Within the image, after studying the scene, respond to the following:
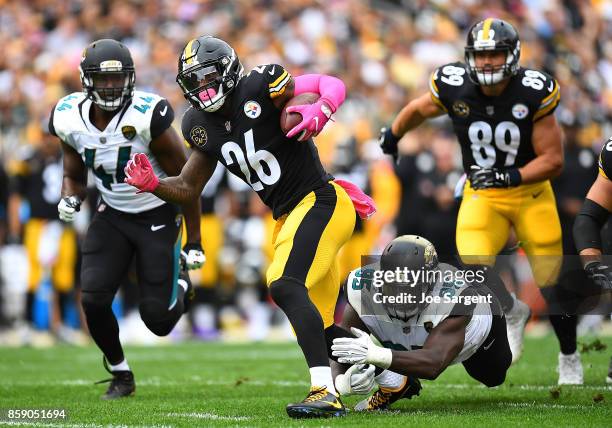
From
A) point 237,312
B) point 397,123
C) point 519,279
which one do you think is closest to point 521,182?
point 397,123

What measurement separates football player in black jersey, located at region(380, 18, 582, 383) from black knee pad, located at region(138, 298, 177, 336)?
1.81 meters

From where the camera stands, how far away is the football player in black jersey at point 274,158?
515cm

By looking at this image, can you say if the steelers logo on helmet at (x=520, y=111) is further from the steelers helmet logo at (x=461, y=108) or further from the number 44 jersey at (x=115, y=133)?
the number 44 jersey at (x=115, y=133)

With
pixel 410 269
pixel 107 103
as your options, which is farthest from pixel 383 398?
pixel 107 103

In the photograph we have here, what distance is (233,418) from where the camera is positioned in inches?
199

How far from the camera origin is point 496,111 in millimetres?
6590

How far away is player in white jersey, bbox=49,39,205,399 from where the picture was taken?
621 centimetres

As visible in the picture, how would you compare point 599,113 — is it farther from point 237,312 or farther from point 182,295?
point 182,295

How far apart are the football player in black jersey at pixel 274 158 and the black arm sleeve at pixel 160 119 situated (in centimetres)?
70

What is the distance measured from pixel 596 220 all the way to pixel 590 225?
43mm

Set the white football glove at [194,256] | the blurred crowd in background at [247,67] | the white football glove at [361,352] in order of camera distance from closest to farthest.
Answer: the white football glove at [361,352] → the white football glove at [194,256] → the blurred crowd in background at [247,67]

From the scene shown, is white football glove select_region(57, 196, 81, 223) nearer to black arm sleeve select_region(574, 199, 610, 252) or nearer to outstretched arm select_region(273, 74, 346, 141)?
outstretched arm select_region(273, 74, 346, 141)

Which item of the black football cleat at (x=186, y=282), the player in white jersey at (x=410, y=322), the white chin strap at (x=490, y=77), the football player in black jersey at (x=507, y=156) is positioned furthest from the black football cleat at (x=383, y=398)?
the white chin strap at (x=490, y=77)

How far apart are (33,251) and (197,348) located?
242 centimetres
